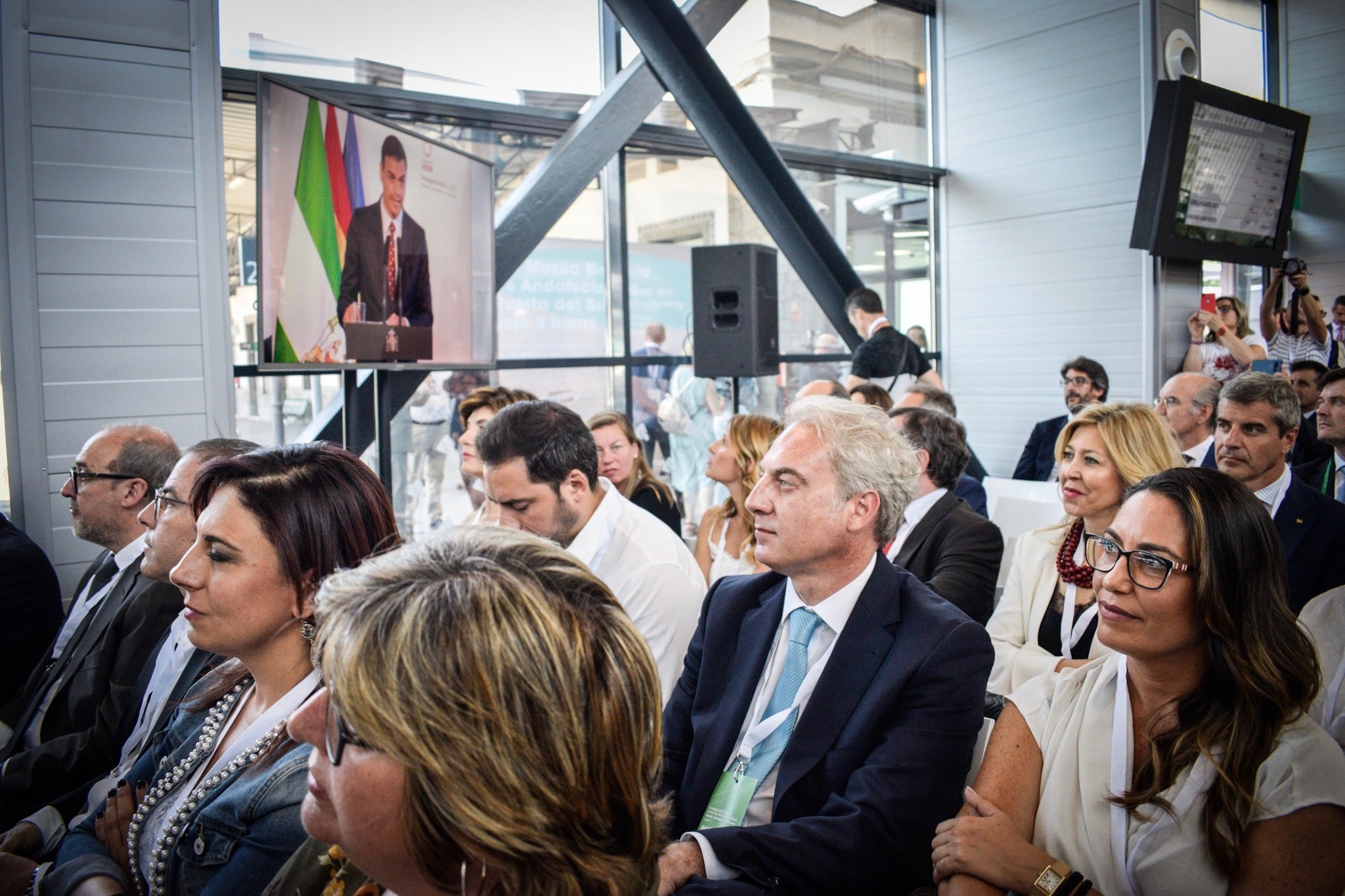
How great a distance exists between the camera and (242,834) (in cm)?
144

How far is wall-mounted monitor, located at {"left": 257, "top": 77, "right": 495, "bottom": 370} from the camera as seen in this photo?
11.4 ft

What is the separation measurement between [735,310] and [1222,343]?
432 cm

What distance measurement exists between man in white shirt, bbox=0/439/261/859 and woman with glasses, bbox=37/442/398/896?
1.32 feet

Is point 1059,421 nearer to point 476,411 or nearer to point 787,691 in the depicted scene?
point 476,411

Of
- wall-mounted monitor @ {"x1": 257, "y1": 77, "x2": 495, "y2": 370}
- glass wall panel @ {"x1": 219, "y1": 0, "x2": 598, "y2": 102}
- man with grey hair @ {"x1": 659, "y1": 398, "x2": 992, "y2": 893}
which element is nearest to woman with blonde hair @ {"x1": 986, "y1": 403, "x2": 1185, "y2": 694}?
man with grey hair @ {"x1": 659, "y1": 398, "x2": 992, "y2": 893}

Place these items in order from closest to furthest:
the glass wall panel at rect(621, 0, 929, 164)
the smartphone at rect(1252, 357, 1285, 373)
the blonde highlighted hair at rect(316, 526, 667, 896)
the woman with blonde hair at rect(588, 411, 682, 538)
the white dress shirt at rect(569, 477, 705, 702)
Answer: the blonde highlighted hair at rect(316, 526, 667, 896) → the white dress shirt at rect(569, 477, 705, 702) → the woman with blonde hair at rect(588, 411, 682, 538) → the smartphone at rect(1252, 357, 1285, 373) → the glass wall panel at rect(621, 0, 929, 164)

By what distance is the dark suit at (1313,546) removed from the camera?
9.73ft

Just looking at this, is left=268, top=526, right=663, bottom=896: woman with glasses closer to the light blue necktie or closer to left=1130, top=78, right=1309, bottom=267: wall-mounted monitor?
the light blue necktie

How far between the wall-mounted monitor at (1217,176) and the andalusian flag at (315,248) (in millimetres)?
5463

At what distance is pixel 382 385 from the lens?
4.56m

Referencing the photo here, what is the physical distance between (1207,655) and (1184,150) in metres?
6.00

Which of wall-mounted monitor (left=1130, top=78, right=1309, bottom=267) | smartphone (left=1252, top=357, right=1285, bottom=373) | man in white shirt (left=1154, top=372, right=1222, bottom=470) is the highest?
wall-mounted monitor (left=1130, top=78, right=1309, bottom=267)

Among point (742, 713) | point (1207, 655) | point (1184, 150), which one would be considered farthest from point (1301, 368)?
point (742, 713)

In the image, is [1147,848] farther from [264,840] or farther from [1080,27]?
[1080,27]
